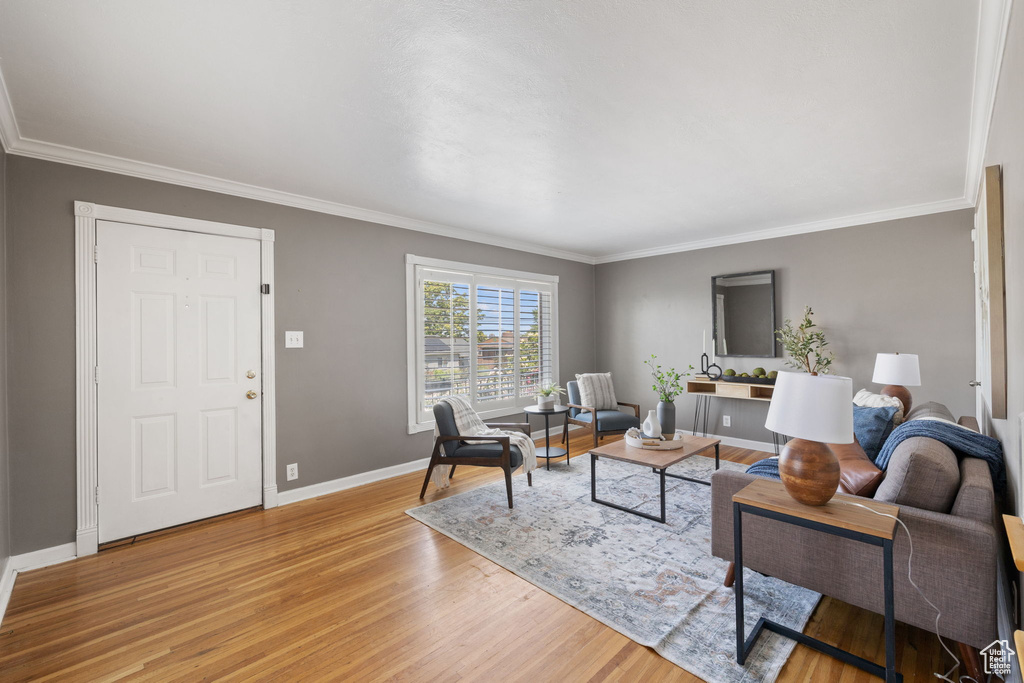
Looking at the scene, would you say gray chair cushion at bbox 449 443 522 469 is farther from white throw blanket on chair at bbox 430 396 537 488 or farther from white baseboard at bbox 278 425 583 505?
white baseboard at bbox 278 425 583 505

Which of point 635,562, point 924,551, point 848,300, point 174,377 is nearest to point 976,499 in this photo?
point 924,551

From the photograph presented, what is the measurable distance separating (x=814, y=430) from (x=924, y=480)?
0.53 m

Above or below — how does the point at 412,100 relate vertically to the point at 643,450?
above

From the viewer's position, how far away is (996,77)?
1.92m

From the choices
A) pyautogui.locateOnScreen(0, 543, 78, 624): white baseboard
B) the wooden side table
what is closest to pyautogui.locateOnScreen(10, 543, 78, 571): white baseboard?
pyautogui.locateOnScreen(0, 543, 78, 624): white baseboard

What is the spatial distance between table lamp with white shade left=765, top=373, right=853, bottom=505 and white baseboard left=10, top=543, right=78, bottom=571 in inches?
159

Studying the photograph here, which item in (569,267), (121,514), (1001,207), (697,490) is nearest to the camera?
(1001,207)

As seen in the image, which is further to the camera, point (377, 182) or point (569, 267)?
point (569, 267)

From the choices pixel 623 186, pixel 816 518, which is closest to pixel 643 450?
pixel 816 518

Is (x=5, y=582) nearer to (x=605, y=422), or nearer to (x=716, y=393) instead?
(x=605, y=422)

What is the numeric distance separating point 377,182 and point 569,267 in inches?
136

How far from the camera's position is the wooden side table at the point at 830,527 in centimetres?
148

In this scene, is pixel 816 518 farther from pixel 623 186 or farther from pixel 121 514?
pixel 121 514

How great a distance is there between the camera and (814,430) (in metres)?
1.66
